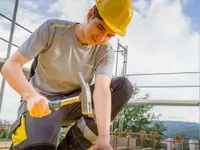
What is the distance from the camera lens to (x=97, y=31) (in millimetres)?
1188

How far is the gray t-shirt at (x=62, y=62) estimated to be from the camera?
51.4 inches

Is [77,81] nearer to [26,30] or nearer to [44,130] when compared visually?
[44,130]

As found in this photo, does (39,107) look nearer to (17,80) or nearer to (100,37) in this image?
(17,80)

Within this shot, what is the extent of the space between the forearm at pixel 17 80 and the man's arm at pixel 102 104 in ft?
1.17

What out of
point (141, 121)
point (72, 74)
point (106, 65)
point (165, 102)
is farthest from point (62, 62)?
point (141, 121)

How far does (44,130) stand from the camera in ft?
3.77

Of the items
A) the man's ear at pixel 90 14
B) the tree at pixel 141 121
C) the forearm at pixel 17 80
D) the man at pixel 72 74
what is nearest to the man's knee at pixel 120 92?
the man at pixel 72 74

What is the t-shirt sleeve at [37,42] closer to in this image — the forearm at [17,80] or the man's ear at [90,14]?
the forearm at [17,80]

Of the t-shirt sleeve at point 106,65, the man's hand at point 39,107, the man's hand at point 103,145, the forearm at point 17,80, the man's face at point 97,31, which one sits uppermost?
the man's face at point 97,31

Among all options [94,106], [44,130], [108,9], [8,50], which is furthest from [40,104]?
[8,50]

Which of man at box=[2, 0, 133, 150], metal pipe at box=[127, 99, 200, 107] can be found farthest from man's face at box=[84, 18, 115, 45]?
metal pipe at box=[127, 99, 200, 107]

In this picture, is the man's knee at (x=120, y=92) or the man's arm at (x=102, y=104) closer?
the man's arm at (x=102, y=104)

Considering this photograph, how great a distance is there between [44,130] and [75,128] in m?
0.25

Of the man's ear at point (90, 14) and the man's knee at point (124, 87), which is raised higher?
the man's ear at point (90, 14)
